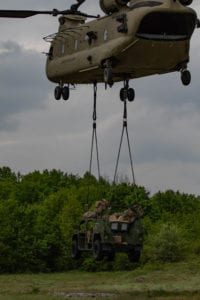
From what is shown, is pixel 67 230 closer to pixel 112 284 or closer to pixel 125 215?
pixel 112 284

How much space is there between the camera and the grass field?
8938 cm

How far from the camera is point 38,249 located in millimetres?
116938

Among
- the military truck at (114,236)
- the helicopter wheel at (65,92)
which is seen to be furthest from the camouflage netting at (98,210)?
the helicopter wheel at (65,92)

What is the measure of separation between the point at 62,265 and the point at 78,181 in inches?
697

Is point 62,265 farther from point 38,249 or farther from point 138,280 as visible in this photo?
point 138,280

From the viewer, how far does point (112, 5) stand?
35219 mm

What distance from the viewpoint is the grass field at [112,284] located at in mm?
89375

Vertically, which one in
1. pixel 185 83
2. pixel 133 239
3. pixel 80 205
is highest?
pixel 80 205

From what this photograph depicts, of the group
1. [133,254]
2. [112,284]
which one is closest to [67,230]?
[112,284]

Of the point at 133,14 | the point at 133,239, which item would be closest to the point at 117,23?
the point at 133,14

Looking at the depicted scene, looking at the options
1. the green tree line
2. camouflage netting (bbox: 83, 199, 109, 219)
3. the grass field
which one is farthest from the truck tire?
the green tree line

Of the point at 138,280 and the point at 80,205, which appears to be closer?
the point at 138,280

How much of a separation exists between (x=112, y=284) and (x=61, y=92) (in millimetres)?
69670

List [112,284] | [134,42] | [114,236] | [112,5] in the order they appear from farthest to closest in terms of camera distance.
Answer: [112,284]
[112,5]
[114,236]
[134,42]
